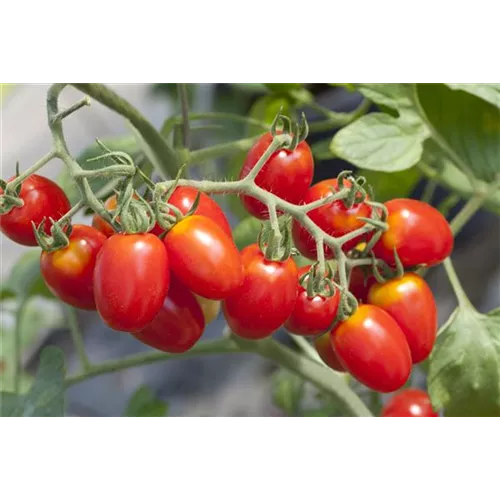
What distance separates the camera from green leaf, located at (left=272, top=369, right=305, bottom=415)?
68 cm

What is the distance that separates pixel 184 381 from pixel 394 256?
0.28m

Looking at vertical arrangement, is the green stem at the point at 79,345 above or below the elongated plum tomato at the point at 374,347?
below

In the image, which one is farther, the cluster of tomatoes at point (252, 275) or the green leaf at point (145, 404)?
the green leaf at point (145, 404)

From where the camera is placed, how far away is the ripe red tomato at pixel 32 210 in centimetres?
41

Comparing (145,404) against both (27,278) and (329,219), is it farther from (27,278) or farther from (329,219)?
(329,219)

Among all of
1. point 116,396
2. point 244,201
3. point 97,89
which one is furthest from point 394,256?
point 116,396

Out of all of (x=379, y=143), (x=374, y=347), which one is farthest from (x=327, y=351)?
(x=379, y=143)

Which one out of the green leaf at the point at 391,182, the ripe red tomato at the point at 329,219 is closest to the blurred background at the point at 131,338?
the green leaf at the point at 391,182

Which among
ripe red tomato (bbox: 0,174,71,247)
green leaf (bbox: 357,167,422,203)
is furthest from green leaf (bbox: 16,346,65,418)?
green leaf (bbox: 357,167,422,203)

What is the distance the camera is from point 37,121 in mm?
459

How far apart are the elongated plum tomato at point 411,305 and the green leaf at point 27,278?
1.04 feet

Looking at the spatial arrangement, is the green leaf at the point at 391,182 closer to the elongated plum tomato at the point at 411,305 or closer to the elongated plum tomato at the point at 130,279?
the elongated plum tomato at the point at 411,305

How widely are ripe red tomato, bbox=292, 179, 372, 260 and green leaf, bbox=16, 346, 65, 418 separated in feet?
0.65

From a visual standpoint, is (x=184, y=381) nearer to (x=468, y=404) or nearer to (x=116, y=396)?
(x=116, y=396)
